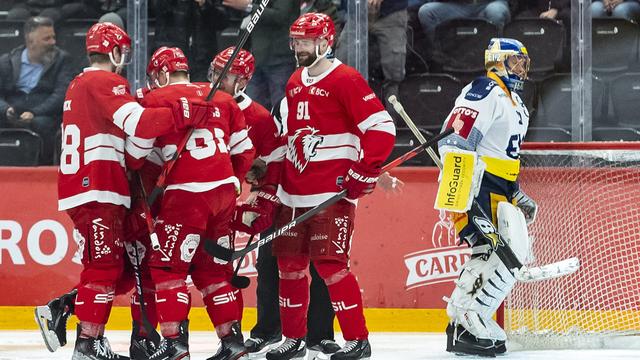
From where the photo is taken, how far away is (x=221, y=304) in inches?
204

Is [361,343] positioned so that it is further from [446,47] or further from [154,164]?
[446,47]

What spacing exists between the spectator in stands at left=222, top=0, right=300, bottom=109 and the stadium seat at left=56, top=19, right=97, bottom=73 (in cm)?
102

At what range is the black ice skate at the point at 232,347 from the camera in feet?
17.0

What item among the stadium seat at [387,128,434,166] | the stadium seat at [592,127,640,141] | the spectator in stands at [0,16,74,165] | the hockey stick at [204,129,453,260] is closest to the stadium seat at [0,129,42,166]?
the spectator in stands at [0,16,74,165]

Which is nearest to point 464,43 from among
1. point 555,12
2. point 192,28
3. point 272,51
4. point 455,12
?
point 455,12

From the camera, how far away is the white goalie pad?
5617mm

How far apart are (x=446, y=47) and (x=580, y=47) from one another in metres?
0.81

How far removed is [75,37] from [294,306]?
3051 millimetres

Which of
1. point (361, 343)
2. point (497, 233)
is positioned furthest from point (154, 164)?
point (497, 233)

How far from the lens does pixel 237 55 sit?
215 inches

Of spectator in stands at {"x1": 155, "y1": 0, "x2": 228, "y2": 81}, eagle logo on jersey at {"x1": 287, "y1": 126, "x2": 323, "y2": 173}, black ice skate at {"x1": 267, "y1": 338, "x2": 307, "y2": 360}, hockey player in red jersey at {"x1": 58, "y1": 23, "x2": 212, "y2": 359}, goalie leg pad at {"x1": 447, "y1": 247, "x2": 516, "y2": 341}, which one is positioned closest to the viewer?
hockey player in red jersey at {"x1": 58, "y1": 23, "x2": 212, "y2": 359}

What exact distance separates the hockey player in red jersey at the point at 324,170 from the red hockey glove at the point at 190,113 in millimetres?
472

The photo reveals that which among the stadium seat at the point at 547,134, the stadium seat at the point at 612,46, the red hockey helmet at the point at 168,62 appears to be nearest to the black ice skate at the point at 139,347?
the red hockey helmet at the point at 168,62

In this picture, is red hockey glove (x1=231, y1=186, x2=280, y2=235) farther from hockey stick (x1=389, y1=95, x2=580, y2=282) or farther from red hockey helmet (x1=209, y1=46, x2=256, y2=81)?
hockey stick (x1=389, y1=95, x2=580, y2=282)
